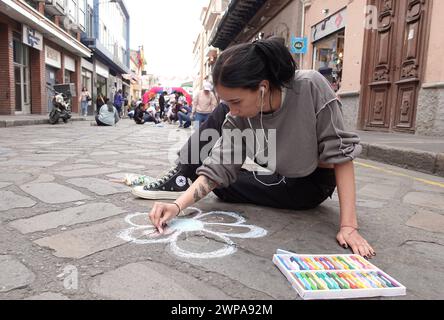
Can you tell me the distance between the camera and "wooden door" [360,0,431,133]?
6523 mm

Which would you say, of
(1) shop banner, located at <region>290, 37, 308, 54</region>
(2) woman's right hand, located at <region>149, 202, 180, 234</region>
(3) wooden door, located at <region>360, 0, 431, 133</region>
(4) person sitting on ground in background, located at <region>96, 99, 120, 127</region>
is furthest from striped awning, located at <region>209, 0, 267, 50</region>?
(2) woman's right hand, located at <region>149, 202, 180, 234</region>

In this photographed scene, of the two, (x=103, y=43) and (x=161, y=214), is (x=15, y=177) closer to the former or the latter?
(x=161, y=214)

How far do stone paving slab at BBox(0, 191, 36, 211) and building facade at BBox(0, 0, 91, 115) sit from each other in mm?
10690

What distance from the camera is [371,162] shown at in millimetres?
4969

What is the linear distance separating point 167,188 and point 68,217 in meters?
0.67

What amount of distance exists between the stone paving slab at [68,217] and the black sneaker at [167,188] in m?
0.23

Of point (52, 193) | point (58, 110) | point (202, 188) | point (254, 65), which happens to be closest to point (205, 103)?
point (58, 110)

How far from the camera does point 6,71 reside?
12.8 metres

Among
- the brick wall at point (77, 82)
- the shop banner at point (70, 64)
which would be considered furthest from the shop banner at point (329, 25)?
the brick wall at point (77, 82)

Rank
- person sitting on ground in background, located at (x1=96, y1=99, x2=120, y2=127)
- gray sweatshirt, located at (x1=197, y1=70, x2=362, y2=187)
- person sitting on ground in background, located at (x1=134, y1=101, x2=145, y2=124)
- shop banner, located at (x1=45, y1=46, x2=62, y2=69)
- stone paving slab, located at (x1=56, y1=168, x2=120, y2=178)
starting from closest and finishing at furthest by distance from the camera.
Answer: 1. gray sweatshirt, located at (x1=197, y1=70, x2=362, y2=187)
2. stone paving slab, located at (x1=56, y1=168, x2=120, y2=178)
3. person sitting on ground in background, located at (x1=96, y1=99, x2=120, y2=127)
4. person sitting on ground in background, located at (x1=134, y1=101, x2=145, y2=124)
5. shop banner, located at (x1=45, y1=46, x2=62, y2=69)

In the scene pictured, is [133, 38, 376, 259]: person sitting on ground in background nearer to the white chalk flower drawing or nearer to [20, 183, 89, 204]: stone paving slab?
the white chalk flower drawing

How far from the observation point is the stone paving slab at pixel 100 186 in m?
2.70

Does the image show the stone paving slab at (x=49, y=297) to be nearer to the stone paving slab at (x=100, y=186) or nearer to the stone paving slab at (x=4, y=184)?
the stone paving slab at (x=100, y=186)

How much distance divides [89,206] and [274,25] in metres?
14.0
